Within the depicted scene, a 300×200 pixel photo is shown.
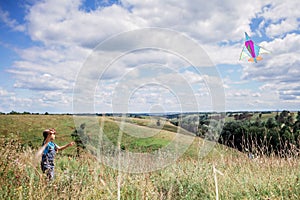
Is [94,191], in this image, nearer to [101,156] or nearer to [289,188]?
[101,156]

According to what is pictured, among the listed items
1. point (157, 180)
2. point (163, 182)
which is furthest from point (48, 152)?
point (163, 182)

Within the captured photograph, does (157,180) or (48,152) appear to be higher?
(48,152)

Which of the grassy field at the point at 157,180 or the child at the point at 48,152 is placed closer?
the grassy field at the point at 157,180

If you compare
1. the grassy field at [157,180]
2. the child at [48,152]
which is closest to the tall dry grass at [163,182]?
the grassy field at [157,180]

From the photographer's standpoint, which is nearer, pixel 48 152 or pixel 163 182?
pixel 163 182

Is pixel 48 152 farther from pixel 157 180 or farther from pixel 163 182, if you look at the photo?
pixel 163 182

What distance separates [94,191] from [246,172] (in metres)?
3.03

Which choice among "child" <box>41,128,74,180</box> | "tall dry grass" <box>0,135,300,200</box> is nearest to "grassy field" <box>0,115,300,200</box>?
"tall dry grass" <box>0,135,300,200</box>

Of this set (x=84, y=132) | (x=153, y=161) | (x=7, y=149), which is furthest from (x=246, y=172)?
(x=7, y=149)

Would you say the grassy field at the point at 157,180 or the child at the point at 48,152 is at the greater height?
the child at the point at 48,152

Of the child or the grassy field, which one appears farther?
the child

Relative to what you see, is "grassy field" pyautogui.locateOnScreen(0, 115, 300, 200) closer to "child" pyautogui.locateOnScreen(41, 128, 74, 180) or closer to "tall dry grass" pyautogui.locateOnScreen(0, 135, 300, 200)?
"tall dry grass" pyautogui.locateOnScreen(0, 135, 300, 200)

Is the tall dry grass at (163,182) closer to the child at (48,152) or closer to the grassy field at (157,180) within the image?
the grassy field at (157,180)

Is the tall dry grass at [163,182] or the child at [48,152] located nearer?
the tall dry grass at [163,182]
